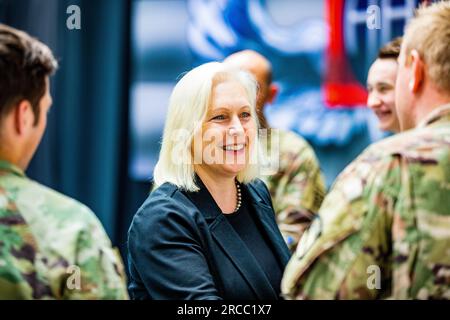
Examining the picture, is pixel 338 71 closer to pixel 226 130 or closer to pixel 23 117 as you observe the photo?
pixel 226 130

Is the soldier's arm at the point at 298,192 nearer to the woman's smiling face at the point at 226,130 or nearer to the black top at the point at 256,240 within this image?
the black top at the point at 256,240

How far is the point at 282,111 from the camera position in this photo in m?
2.65

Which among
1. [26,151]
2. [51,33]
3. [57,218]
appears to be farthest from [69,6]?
[57,218]

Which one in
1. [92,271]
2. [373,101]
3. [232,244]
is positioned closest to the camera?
[92,271]

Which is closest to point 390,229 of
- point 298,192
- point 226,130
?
point 226,130

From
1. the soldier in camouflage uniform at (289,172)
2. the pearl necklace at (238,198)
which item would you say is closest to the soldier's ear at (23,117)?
the pearl necklace at (238,198)

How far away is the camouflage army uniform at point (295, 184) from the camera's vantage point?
8.04ft

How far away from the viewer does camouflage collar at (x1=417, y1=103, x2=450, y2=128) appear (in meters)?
1.54

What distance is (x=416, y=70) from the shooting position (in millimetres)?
1565

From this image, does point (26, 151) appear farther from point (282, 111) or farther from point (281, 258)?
point (282, 111)

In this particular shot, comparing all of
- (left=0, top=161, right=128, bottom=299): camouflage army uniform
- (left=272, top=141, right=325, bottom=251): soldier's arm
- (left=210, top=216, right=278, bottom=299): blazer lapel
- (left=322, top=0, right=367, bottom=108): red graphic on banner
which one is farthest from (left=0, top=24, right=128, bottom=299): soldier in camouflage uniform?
(left=322, top=0, right=367, bottom=108): red graphic on banner

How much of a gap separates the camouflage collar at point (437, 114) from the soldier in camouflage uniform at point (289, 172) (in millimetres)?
918

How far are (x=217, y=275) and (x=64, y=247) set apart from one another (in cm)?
44

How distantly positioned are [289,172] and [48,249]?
1.24m
